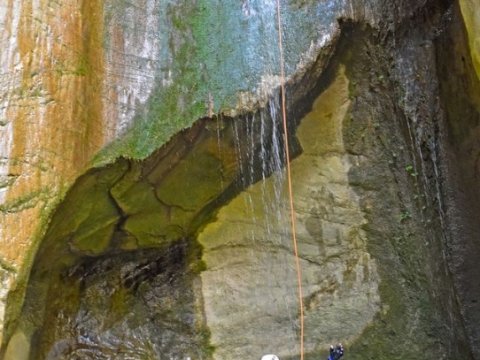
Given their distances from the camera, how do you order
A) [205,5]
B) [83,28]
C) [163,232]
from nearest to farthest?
[83,28], [205,5], [163,232]

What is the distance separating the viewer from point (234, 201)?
3.65 metres

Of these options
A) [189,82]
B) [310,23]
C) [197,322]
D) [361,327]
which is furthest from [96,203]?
[361,327]

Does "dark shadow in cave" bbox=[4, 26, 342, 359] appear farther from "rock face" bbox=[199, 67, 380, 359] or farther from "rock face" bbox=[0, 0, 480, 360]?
"rock face" bbox=[199, 67, 380, 359]

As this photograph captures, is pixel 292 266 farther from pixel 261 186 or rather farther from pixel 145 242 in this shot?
pixel 145 242

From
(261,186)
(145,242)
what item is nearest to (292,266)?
(261,186)

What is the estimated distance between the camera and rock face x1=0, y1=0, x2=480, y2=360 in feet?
10.1

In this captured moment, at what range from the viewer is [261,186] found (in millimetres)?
3627

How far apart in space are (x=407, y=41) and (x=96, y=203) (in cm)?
202

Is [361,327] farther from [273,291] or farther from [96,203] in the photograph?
[96,203]

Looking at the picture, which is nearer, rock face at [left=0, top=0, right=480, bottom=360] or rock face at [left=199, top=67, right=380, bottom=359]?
rock face at [left=0, top=0, right=480, bottom=360]

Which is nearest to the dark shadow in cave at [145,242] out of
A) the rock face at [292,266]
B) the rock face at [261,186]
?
the rock face at [261,186]

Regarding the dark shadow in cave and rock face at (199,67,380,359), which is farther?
rock face at (199,67,380,359)

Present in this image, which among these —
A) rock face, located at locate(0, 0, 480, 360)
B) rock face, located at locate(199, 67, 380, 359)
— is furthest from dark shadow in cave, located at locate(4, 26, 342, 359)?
rock face, located at locate(199, 67, 380, 359)

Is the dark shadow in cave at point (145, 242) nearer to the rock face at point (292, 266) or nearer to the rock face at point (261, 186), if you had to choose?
the rock face at point (261, 186)
